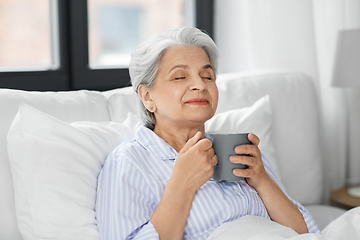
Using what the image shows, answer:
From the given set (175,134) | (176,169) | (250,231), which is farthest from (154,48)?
(250,231)

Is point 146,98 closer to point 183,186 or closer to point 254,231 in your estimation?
point 183,186

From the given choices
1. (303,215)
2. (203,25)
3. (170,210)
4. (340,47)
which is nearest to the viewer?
(170,210)

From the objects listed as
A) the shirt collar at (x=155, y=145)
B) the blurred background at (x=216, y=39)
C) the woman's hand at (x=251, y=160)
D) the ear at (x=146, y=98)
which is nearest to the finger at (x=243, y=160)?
the woman's hand at (x=251, y=160)

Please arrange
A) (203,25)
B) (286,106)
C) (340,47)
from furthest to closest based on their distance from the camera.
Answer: (203,25) → (340,47) → (286,106)

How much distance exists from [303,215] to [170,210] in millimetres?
529

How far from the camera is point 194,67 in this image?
125cm

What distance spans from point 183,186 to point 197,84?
31 cm

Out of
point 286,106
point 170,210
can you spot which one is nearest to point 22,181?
point 170,210

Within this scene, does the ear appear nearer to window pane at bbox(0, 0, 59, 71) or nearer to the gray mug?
the gray mug

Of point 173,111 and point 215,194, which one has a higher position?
point 173,111

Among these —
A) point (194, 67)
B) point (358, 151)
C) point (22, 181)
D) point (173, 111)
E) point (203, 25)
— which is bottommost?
point (358, 151)

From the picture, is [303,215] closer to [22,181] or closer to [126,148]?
[126,148]

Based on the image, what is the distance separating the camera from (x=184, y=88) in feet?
4.00

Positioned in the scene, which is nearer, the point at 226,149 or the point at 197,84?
the point at 226,149
